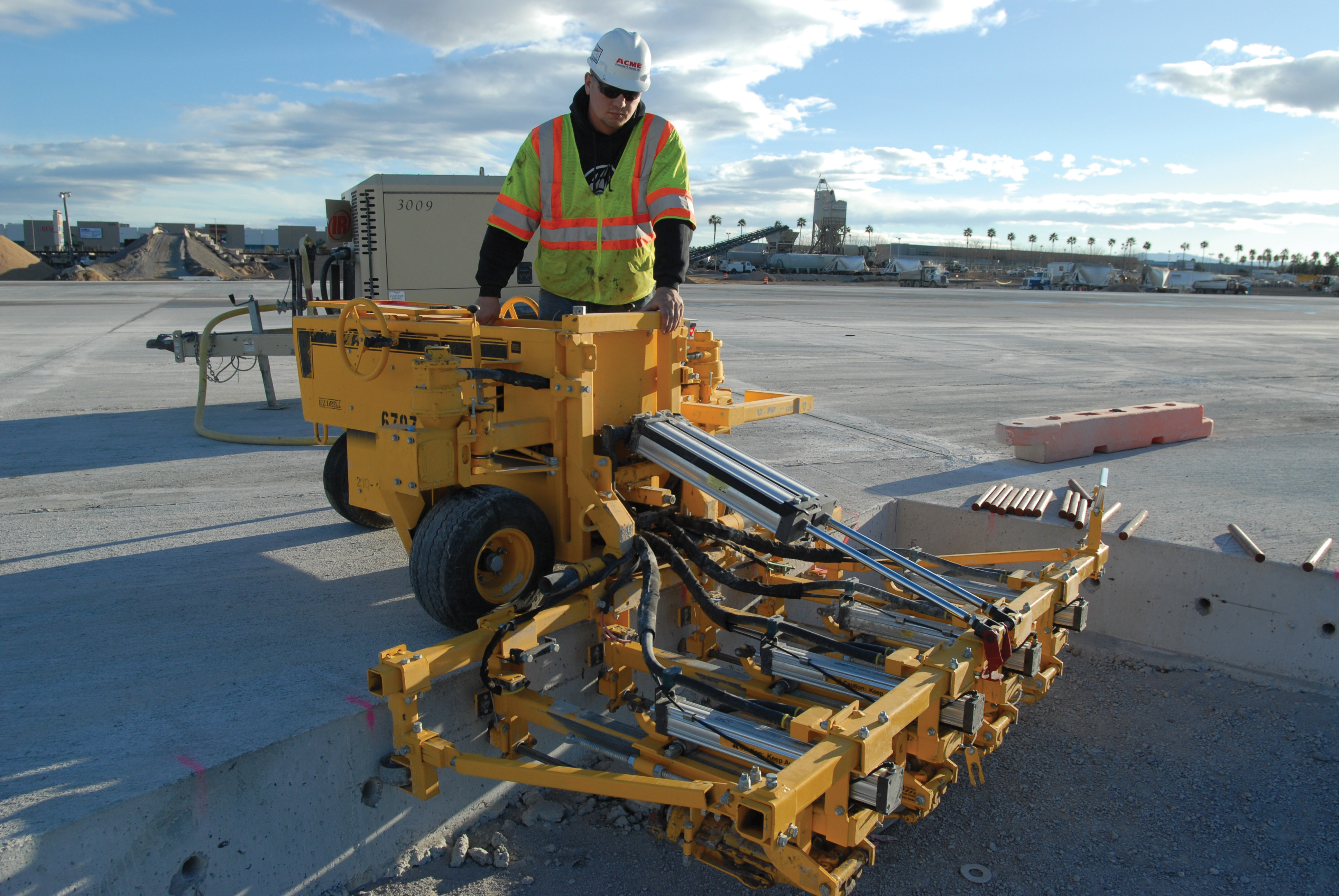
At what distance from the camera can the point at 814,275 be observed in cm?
6819

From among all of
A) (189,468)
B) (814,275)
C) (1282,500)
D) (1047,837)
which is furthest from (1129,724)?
(814,275)

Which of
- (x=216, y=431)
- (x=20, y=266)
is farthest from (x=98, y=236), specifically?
(x=216, y=431)

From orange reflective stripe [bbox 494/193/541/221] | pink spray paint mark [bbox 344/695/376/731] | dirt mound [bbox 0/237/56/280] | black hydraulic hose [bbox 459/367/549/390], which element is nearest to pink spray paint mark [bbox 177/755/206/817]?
pink spray paint mark [bbox 344/695/376/731]

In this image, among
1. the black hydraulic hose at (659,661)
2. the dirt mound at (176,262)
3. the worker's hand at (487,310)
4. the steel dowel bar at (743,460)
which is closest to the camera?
the black hydraulic hose at (659,661)

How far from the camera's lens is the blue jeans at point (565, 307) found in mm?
4508

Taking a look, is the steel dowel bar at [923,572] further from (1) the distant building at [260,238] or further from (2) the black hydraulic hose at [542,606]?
(1) the distant building at [260,238]

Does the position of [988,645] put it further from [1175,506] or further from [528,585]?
[1175,506]

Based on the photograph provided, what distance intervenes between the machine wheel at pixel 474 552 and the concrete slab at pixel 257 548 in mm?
317

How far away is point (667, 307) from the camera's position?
395cm

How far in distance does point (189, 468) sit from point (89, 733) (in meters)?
4.21

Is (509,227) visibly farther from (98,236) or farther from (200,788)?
(98,236)

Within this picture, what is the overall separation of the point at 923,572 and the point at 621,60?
8.49ft

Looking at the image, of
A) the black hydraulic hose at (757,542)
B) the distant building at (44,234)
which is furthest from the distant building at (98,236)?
the black hydraulic hose at (757,542)

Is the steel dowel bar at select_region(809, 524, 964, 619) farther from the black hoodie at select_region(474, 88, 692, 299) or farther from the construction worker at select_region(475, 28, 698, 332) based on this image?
the black hoodie at select_region(474, 88, 692, 299)
